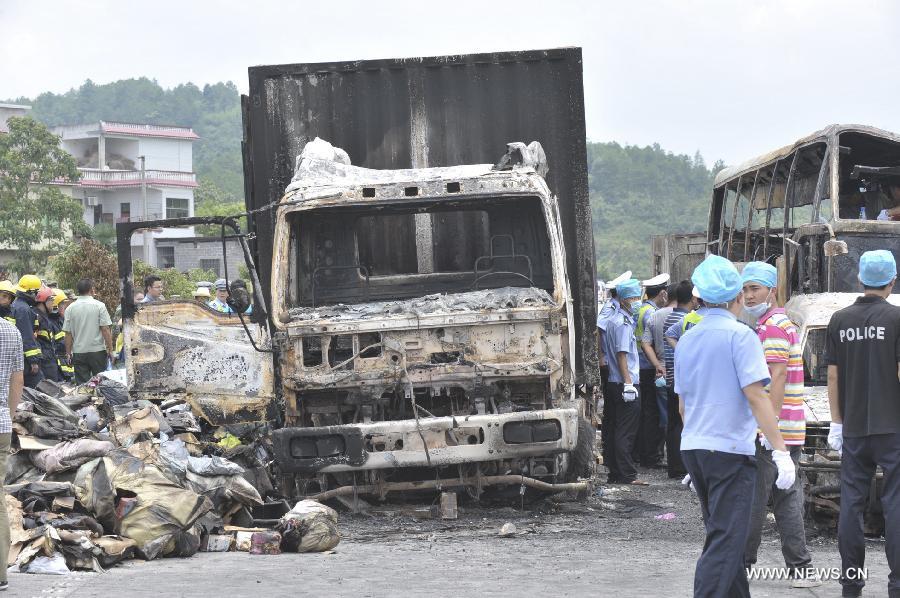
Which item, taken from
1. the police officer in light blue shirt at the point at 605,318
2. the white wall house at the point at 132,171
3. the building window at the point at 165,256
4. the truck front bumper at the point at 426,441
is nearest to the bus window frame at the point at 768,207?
the police officer in light blue shirt at the point at 605,318

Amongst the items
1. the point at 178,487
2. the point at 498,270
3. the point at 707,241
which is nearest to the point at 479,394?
the point at 498,270

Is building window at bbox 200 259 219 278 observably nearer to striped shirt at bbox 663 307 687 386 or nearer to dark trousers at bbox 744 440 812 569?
striped shirt at bbox 663 307 687 386

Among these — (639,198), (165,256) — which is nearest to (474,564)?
(165,256)

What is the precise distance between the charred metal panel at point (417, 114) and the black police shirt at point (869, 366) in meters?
3.92

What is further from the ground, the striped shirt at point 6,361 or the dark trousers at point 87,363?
the striped shirt at point 6,361

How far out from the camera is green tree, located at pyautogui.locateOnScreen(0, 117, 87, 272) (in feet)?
137

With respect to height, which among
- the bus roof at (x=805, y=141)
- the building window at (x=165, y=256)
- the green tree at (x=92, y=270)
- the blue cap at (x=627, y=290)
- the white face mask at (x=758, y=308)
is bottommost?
the white face mask at (x=758, y=308)

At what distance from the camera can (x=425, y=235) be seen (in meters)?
10.4

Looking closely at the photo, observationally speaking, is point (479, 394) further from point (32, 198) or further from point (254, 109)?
point (32, 198)

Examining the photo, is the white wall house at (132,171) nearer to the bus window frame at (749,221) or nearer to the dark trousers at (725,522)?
the bus window frame at (749,221)

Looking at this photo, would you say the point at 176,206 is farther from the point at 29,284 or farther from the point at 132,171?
the point at 29,284

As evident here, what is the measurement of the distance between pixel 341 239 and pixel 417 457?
2144 mm

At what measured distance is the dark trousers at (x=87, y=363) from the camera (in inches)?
555

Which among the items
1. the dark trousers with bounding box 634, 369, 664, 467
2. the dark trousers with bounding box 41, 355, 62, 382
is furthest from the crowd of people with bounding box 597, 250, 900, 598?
the dark trousers with bounding box 41, 355, 62, 382
